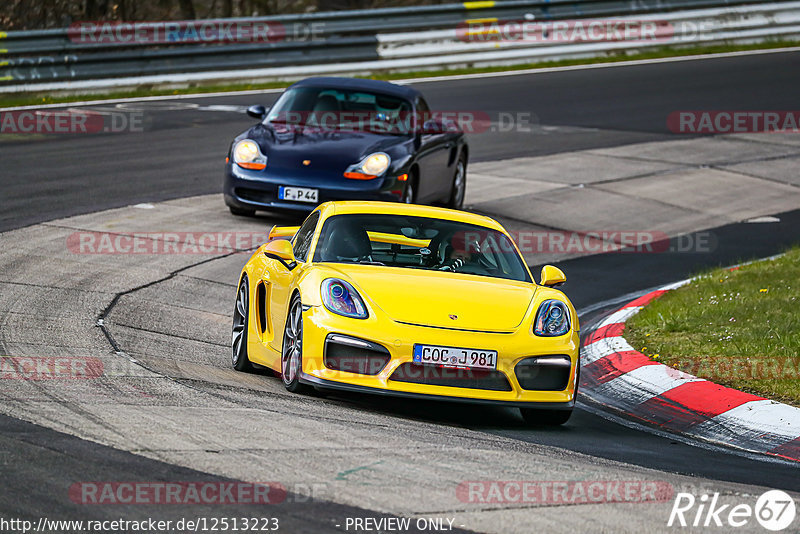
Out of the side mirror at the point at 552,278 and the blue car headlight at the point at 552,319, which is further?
the side mirror at the point at 552,278

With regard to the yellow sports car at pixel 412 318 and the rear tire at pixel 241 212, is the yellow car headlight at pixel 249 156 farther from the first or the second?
Answer: the yellow sports car at pixel 412 318

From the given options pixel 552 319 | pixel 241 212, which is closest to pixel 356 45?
pixel 241 212

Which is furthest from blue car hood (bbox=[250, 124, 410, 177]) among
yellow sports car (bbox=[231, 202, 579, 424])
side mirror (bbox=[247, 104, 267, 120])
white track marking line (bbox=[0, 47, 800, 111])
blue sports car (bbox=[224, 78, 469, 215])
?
white track marking line (bbox=[0, 47, 800, 111])

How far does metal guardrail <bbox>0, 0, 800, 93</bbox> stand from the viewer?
850 inches

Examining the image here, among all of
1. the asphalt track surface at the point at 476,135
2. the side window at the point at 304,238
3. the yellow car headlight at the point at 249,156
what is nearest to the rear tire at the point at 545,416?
the side window at the point at 304,238

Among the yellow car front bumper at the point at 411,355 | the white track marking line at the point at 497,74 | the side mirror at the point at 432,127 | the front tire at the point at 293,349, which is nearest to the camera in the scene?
the yellow car front bumper at the point at 411,355

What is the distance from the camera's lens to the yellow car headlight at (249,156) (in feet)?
44.2

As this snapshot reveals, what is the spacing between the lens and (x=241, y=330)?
336 inches

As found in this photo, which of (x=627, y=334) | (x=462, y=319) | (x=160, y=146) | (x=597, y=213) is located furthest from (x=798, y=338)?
(x=160, y=146)

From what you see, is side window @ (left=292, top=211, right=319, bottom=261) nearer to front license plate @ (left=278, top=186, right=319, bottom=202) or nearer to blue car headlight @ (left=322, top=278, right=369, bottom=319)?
blue car headlight @ (left=322, top=278, right=369, bottom=319)

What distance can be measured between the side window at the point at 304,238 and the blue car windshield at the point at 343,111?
5.42 m

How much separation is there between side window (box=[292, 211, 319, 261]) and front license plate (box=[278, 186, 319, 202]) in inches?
166

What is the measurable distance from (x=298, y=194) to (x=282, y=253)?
5342mm

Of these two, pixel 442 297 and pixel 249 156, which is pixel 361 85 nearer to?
pixel 249 156
